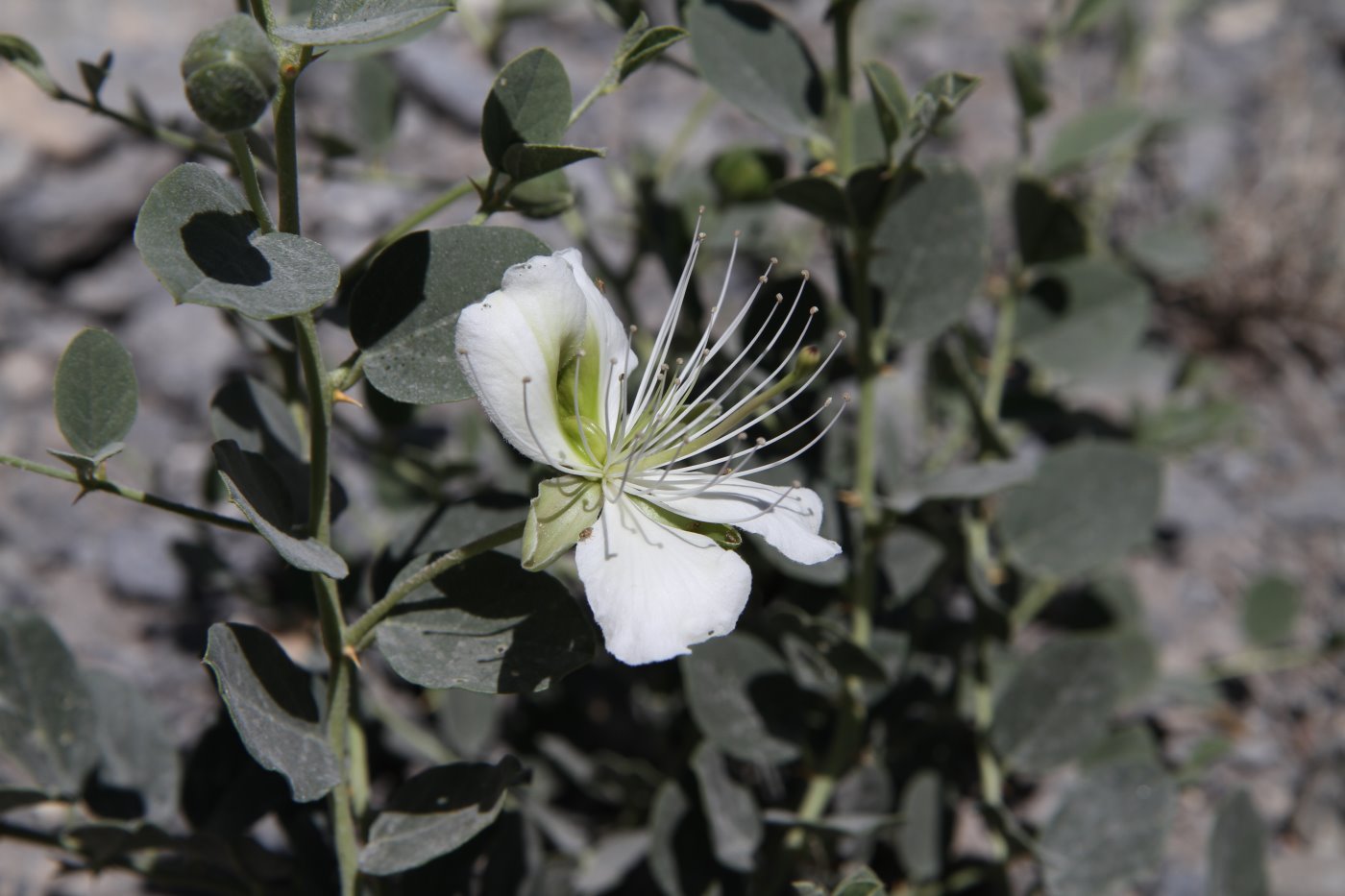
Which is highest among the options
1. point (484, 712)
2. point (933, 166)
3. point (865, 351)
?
point (933, 166)

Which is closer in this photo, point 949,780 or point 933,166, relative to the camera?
point 933,166

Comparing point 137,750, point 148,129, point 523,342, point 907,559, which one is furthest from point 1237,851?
point 148,129

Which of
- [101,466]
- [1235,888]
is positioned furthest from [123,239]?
[1235,888]

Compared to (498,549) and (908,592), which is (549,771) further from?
(498,549)

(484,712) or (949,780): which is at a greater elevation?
(484,712)

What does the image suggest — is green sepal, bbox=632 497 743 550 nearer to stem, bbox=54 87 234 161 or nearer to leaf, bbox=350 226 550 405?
leaf, bbox=350 226 550 405

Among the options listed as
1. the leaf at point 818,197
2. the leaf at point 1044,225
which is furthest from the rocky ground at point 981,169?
the leaf at point 1044,225

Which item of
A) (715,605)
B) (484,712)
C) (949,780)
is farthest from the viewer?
(949,780)

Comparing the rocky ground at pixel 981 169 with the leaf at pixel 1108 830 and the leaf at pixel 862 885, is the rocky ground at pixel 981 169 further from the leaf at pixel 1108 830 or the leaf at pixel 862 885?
the leaf at pixel 862 885
